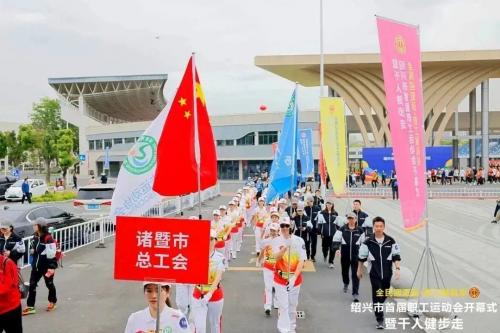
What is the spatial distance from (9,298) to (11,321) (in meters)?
0.26

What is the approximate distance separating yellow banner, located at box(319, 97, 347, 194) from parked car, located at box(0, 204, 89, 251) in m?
7.03

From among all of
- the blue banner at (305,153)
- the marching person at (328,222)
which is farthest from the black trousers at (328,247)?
the blue banner at (305,153)

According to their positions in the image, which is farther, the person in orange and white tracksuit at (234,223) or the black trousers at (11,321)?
the person in orange and white tracksuit at (234,223)

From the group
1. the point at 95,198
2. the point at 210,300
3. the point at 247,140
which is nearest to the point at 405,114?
the point at 210,300

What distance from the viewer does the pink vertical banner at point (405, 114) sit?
6836 mm

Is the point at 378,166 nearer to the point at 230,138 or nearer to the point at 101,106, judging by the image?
the point at 230,138

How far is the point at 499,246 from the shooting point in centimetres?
1389

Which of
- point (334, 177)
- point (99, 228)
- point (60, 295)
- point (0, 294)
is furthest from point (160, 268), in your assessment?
point (99, 228)

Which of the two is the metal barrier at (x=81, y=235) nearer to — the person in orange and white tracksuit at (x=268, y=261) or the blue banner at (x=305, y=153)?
the blue banner at (x=305, y=153)

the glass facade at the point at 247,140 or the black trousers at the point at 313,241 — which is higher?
the glass facade at the point at 247,140

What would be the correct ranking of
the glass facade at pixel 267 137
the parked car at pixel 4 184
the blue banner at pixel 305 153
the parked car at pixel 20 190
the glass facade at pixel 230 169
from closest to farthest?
the blue banner at pixel 305 153 < the parked car at pixel 20 190 < the parked car at pixel 4 184 < the glass facade at pixel 267 137 < the glass facade at pixel 230 169

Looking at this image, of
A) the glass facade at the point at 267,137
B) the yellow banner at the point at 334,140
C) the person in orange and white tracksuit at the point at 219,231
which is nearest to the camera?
the person in orange and white tracksuit at the point at 219,231

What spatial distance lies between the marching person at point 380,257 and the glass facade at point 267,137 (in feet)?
143

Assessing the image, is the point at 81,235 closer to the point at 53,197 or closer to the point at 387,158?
the point at 53,197
